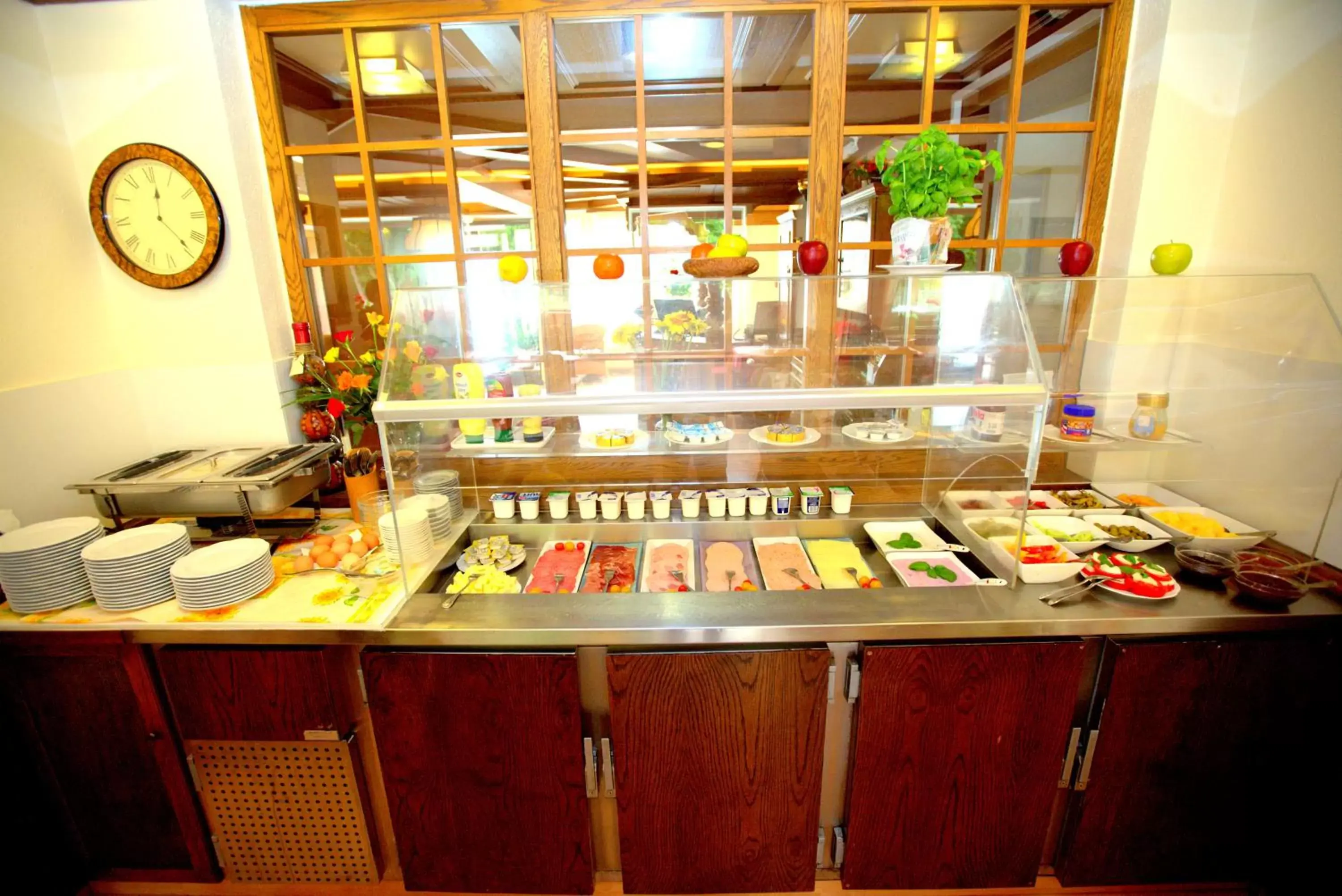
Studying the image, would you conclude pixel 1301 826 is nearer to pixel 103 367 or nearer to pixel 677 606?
pixel 677 606

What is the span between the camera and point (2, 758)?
1.69 metres

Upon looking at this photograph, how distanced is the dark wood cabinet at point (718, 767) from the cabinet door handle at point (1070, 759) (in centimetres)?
75

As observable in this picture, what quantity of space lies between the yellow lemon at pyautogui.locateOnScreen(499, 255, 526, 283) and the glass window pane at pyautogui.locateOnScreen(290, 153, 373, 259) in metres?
0.94

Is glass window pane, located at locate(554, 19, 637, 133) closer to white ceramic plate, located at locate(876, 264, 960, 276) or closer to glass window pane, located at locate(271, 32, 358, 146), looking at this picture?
glass window pane, located at locate(271, 32, 358, 146)

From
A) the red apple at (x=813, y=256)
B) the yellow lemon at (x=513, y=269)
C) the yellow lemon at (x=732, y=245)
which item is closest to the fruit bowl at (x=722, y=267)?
the yellow lemon at (x=732, y=245)

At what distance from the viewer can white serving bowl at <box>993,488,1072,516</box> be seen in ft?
6.48

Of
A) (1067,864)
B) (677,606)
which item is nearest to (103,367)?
(677,606)

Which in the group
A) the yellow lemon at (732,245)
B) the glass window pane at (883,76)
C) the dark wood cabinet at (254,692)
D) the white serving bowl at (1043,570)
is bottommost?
the dark wood cabinet at (254,692)

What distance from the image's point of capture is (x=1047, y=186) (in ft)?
7.66

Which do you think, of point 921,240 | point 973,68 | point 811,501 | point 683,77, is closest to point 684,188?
point 683,77

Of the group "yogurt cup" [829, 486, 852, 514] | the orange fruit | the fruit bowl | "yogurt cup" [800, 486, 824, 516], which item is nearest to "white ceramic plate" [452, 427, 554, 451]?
the orange fruit

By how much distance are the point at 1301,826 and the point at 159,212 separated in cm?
458

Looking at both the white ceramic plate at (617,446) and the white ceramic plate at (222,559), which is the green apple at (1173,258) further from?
the white ceramic plate at (222,559)

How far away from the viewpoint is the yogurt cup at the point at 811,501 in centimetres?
223
